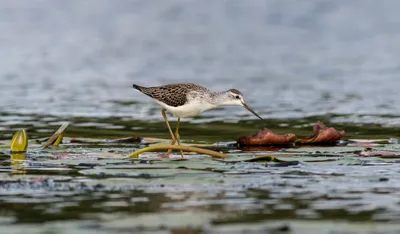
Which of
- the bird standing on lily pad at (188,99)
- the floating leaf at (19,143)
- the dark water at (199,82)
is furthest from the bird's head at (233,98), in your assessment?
the floating leaf at (19,143)

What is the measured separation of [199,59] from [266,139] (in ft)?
57.5

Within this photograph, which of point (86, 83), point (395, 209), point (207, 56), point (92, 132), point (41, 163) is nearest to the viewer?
point (395, 209)

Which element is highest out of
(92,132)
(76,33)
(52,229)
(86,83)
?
(76,33)

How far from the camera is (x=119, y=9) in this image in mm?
38000

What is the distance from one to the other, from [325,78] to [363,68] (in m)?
1.87

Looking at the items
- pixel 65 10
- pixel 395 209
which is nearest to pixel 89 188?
pixel 395 209

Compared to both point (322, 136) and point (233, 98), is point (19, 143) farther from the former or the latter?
point (322, 136)

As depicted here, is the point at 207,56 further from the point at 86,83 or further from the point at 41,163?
the point at 41,163

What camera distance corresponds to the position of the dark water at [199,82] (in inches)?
345

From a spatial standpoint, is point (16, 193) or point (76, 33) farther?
point (76, 33)

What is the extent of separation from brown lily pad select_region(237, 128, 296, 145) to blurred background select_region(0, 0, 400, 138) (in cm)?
381

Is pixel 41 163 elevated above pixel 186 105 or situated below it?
below

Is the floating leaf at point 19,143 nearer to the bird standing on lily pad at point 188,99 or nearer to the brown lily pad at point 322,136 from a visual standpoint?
the bird standing on lily pad at point 188,99

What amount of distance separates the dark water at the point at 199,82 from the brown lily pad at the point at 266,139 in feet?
5.62
